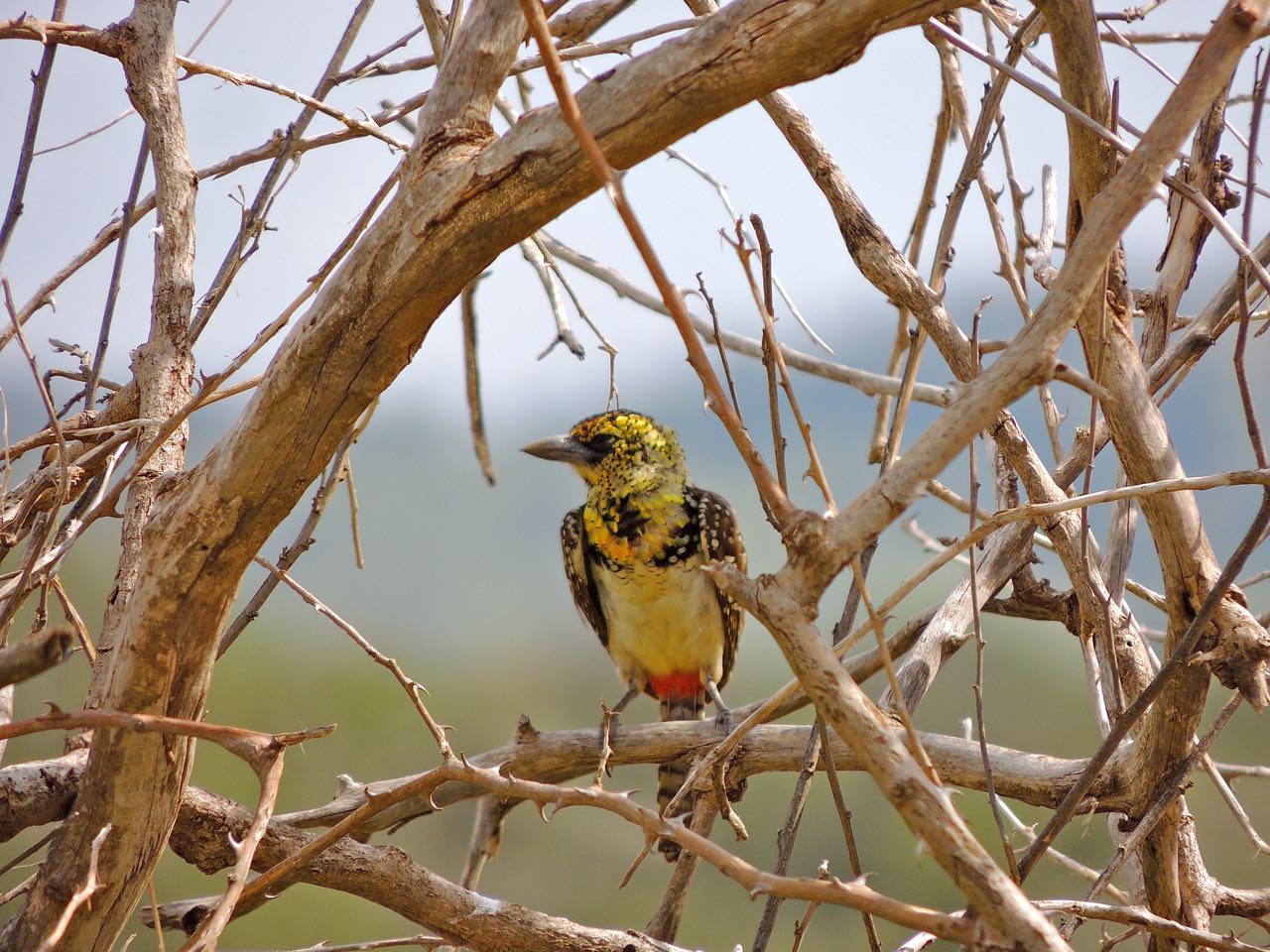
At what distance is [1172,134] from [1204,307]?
115cm

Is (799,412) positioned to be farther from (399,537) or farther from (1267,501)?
(399,537)

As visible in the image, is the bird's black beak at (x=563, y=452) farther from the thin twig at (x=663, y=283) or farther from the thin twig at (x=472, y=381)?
the thin twig at (x=663, y=283)

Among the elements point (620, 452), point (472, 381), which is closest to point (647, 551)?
point (620, 452)

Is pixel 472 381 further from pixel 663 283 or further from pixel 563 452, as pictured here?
pixel 663 283

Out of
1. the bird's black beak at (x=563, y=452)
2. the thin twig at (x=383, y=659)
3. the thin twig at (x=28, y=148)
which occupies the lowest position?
the thin twig at (x=383, y=659)

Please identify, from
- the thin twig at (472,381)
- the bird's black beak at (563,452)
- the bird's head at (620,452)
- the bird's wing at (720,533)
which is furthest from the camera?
the bird's black beak at (563,452)

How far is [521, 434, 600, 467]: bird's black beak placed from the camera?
4.37m

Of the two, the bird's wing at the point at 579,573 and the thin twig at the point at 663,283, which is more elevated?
the bird's wing at the point at 579,573

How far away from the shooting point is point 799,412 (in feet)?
4.14

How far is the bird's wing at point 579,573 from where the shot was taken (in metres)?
4.50

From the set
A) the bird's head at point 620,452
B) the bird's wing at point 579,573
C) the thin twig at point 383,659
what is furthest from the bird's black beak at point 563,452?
the thin twig at point 383,659

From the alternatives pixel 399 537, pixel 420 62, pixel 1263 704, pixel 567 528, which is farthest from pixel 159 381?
pixel 399 537

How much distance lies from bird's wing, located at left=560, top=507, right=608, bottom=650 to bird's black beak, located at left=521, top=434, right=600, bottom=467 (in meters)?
0.26

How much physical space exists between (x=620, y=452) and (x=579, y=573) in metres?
0.54
